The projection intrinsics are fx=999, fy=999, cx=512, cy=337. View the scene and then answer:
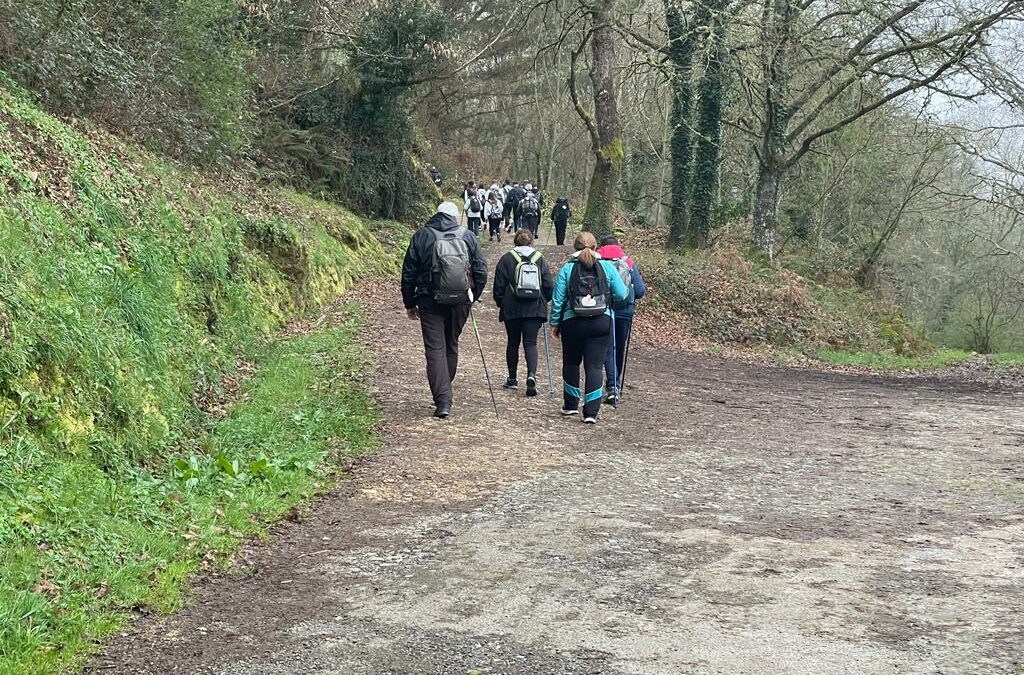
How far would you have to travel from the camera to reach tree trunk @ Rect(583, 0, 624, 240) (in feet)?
71.2

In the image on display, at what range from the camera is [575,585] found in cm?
537

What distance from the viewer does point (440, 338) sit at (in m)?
10.0

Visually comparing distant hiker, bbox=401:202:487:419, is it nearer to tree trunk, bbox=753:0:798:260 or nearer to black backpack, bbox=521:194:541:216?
tree trunk, bbox=753:0:798:260

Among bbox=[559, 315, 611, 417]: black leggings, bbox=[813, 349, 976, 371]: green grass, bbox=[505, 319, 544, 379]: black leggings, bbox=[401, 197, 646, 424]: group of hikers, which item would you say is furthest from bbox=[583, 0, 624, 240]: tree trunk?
bbox=[559, 315, 611, 417]: black leggings

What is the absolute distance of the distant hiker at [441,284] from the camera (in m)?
9.77

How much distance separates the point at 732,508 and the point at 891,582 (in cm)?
192

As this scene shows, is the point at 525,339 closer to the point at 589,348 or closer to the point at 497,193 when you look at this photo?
the point at 589,348

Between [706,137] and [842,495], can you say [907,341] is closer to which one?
[706,137]

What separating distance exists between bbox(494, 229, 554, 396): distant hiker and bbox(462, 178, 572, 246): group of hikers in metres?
17.7

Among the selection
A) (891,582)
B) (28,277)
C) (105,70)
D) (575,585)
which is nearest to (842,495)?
(891,582)

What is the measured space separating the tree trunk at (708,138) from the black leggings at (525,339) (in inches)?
501

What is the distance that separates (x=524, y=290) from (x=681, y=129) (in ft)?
58.7

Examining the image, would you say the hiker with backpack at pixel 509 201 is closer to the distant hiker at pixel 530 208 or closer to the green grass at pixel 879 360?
the distant hiker at pixel 530 208

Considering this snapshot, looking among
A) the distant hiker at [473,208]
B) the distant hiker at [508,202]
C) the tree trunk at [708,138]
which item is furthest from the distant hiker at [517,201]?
the tree trunk at [708,138]
